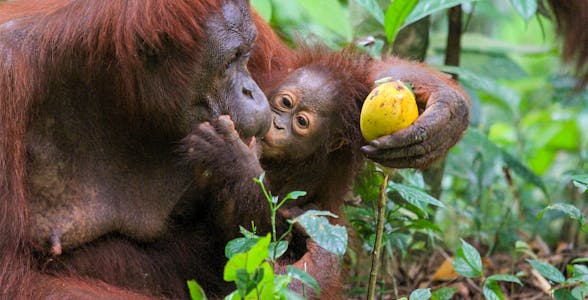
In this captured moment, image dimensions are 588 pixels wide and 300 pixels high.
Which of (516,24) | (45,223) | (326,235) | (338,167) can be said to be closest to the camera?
(326,235)

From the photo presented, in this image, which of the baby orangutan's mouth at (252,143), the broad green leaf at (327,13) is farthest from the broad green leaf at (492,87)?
the baby orangutan's mouth at (252,143)

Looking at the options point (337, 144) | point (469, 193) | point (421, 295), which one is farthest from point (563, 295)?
point (469, 193)

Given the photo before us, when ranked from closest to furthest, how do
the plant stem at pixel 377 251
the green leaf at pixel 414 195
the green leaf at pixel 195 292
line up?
1. the green leaf at pixel 195 292
2. the plant stem at pixel 377 251
3. the green leaf at pixel 414 195

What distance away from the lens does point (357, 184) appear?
4.09 m

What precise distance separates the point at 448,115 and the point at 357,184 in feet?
1.93

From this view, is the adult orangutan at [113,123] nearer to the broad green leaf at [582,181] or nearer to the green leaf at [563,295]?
the broad green leaf at [582,181]

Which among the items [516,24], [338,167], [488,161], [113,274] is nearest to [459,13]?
[488,161]

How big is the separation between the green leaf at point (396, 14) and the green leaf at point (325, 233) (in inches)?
57.8

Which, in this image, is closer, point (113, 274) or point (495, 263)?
point (113, 274)

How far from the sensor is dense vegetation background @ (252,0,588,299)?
3.96m

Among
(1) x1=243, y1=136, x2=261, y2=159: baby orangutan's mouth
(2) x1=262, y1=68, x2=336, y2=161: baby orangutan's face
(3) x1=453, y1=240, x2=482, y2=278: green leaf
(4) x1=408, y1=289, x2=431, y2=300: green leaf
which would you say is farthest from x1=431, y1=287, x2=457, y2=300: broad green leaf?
(1) x1=243, y1=136, x2=261, y2=159: baby orangutan's mouth

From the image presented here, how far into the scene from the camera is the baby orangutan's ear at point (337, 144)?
12.6ft

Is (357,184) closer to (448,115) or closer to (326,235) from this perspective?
(448,115)

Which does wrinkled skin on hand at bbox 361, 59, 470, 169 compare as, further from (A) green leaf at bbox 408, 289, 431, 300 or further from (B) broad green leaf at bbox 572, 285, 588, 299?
(B) broad green leaf at bbox 572, 285, 588, 299
